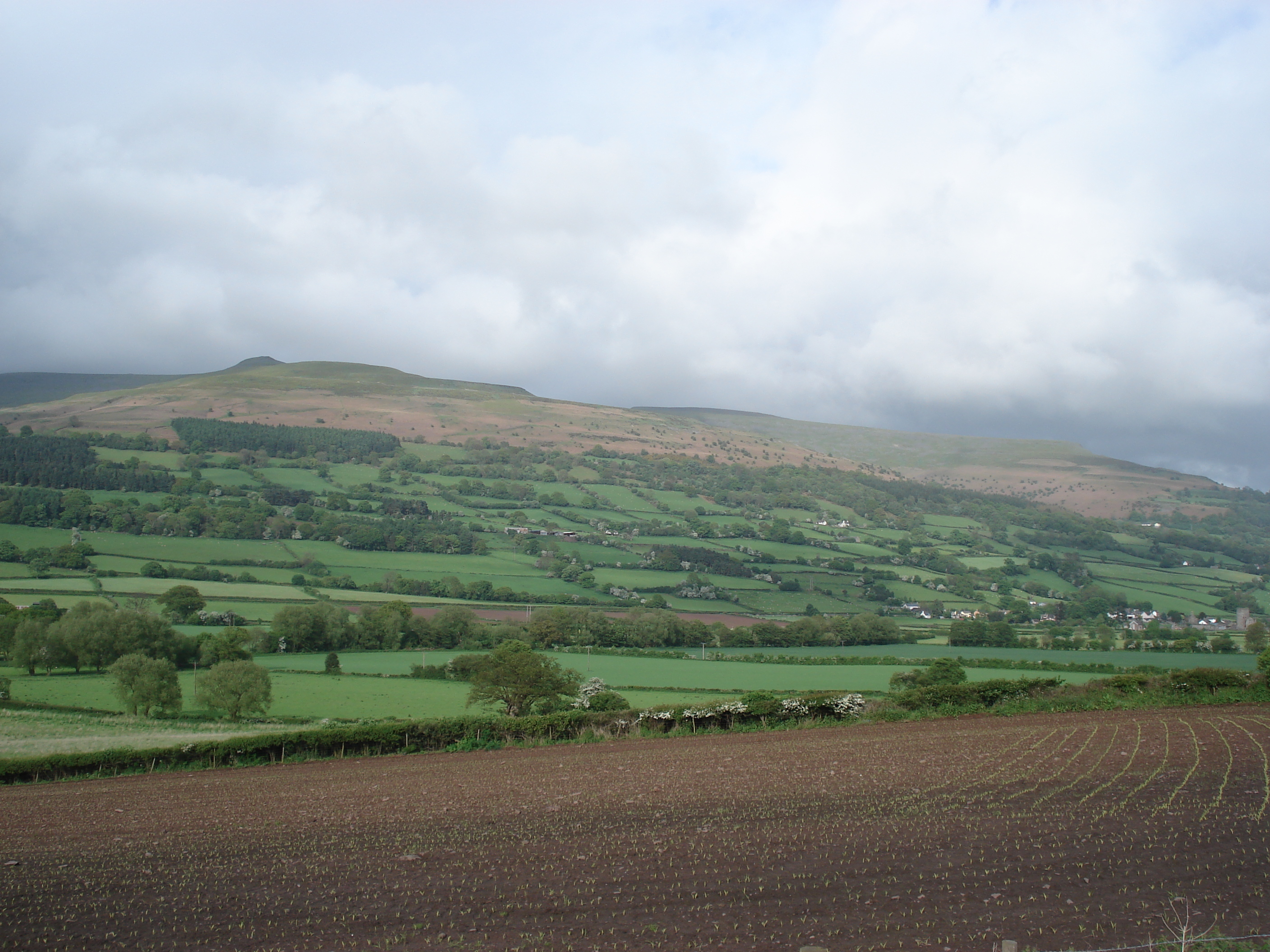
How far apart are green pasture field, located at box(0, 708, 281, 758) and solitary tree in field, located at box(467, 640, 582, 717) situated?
38.2 ft

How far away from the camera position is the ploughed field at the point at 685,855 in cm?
1272

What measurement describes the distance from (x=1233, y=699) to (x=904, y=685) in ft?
58.8

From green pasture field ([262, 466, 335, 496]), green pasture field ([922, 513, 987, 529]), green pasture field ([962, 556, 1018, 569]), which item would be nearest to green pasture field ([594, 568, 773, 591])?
green pasture field ([962, 556, 1018, 569])

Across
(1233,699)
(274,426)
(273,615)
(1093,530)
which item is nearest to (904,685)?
(1233,699)

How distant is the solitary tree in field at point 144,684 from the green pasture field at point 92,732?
Answer: 1013 mm

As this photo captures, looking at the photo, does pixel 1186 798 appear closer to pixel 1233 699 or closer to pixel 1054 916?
pixel 1054 916

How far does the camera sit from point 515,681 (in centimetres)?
4816

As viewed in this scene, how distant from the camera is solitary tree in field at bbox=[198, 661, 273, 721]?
4775 centimetres

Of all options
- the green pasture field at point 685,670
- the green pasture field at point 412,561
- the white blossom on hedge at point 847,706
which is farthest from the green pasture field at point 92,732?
the green pasture field at point 412,561

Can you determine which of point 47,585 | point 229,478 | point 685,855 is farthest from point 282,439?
point 685,855

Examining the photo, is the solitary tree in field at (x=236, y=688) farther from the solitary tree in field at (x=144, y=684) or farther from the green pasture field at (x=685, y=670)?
the green pasture field at (x=685, y=670)

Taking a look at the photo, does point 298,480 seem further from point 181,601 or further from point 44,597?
point 181,601

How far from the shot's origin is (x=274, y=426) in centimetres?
17250

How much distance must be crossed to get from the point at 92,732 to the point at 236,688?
23.8ft
